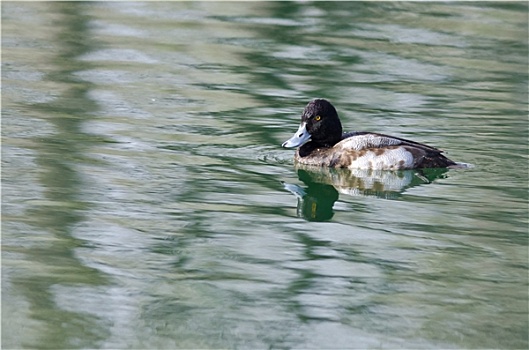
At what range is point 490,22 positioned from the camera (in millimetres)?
19891

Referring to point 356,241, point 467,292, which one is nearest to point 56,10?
point 356,241

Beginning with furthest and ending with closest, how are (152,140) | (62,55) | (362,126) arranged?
1. (62,55)
2. (362,126)
3. (152,140)

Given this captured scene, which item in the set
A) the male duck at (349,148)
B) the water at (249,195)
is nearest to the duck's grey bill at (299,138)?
the male duck at (349,148)

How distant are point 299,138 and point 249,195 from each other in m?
1.48

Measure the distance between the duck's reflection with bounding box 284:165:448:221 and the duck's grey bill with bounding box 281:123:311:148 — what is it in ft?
0.73

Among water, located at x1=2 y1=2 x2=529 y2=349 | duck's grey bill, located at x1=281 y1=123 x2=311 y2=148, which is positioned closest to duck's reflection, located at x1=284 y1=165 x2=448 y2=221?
water, located at x1=2 y1=2 x2=529 y2=349

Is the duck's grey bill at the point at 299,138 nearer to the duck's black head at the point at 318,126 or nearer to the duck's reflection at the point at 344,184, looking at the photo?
the duck's black head at the point at 318,126

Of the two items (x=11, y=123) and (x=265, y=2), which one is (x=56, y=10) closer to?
(x=265, y=2)

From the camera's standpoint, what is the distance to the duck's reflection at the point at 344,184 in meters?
10.3

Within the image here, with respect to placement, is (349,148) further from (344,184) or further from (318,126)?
(344,184)

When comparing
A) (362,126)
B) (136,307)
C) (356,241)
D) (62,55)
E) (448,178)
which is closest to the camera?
(136,307)

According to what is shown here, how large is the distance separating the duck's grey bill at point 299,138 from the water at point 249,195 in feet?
0.70

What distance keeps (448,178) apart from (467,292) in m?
3.15

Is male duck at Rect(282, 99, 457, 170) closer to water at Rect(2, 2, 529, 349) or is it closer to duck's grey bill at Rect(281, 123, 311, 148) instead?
duck's grey bill at Rect(281, 123, 311, 148)
